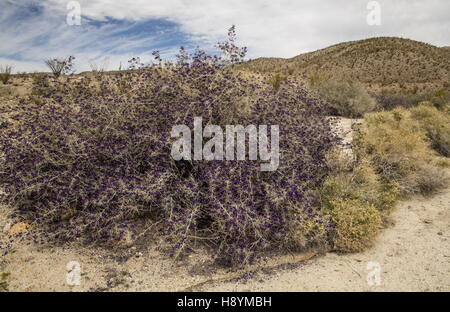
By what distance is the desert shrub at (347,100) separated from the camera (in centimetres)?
1123

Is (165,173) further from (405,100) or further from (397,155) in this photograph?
(405,100)

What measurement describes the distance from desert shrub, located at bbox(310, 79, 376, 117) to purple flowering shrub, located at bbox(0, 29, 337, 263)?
22.9 ft

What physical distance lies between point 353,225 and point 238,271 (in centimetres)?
156

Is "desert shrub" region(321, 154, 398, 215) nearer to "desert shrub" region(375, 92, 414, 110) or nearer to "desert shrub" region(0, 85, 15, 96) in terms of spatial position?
"desert shrub" region(375, 92, 414, 110)

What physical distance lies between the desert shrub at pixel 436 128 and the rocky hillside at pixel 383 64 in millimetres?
17614

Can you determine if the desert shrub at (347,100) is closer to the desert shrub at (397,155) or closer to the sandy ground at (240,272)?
the desert shrub at (397,155)

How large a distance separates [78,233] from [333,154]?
4.05 meters

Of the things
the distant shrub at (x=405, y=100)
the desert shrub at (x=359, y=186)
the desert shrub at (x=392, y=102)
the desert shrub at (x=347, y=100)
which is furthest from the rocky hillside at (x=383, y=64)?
the desert shrub at (x=359, y=186)

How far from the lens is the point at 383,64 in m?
32.8

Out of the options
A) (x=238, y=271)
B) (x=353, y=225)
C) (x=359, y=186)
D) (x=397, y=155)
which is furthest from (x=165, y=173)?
(x=397, y=155)

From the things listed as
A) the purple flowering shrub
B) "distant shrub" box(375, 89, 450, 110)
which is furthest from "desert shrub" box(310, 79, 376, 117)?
the purple flowering shrub

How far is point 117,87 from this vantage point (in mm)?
5406
